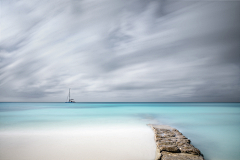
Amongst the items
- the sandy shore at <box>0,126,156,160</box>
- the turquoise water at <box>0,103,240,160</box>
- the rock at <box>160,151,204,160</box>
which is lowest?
the turquoise water at <box>0,103,240,160</box>

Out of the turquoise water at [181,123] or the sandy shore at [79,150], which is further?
the turquoise water at [181,123]

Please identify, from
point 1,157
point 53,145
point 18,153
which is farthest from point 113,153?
point 1,157

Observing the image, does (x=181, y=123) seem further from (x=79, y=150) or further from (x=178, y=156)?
(x=79, y=150)

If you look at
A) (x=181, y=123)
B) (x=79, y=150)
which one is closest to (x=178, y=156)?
(x=79, y=150)

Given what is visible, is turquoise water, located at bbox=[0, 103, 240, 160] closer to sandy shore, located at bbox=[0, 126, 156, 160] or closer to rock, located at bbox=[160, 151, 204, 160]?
rock, located at bbox=[160, 151, 204, 160]

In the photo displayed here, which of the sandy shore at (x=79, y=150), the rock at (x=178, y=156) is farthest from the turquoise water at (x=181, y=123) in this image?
the sandy shore at (x=79, y=150)

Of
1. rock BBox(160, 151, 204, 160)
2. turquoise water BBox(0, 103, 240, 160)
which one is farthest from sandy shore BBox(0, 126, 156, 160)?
turquoise water BBox(0, 103, 240, 160)

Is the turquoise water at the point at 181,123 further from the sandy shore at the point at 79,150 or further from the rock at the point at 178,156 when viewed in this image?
the sandy shore at the point at 79,150

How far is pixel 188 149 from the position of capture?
4.79 m

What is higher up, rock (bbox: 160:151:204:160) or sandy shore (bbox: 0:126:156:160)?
rock (bbox: 160:151:204:160)

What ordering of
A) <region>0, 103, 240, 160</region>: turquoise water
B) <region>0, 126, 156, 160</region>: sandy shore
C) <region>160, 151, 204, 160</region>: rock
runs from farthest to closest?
<region>0, 103, 240, 160</region>: turquoise water, <region>0, 126, 156, 160</region>: sandy shore, <region>160, 151, 204, 160</region>: rock

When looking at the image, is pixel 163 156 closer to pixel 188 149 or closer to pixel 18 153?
pixel 188 149

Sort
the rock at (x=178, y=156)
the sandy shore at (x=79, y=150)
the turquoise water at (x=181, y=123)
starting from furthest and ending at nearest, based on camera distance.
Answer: the turquoise water at (x=181, y=123) → the sandy shore at (x=79, y=150) → the rock at (x=178, y=156)

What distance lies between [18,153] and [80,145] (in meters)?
2.10
